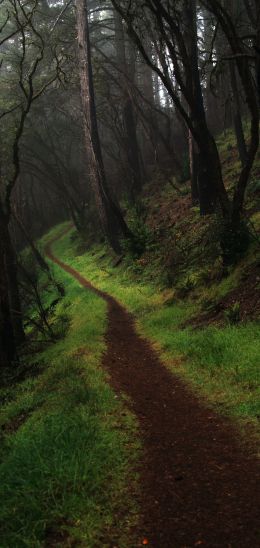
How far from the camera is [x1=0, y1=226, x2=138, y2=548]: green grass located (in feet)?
12.1

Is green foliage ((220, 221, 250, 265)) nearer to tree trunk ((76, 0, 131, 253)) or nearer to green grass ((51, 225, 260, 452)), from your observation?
green grass ((51, 225, 260, 452))

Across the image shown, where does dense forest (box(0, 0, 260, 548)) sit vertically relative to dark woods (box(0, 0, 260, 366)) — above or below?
below

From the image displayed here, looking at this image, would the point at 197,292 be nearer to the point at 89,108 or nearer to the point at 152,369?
the point at 152,369

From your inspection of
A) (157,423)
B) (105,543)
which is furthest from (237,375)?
(105,543)

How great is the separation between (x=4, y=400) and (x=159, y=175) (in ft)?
A: 62.1

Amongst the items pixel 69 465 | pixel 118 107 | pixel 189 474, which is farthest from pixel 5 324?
pixel 118 107

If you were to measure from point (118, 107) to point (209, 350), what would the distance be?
2199cm

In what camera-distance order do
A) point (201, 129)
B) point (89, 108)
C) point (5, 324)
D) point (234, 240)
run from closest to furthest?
point (5, 324)
point (234, 240)
point (201, 129)
point (89, 108)

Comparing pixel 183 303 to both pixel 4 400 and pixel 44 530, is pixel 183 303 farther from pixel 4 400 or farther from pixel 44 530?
pixel 44 530

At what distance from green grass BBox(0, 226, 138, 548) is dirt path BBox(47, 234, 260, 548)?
0.20m

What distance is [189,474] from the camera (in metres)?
4.40

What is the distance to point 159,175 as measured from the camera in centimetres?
2534

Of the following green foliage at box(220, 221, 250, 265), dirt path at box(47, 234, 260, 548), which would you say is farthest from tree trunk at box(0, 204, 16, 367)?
green foliage at box(220, 221, 250, 265)

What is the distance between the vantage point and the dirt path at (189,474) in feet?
11.6
